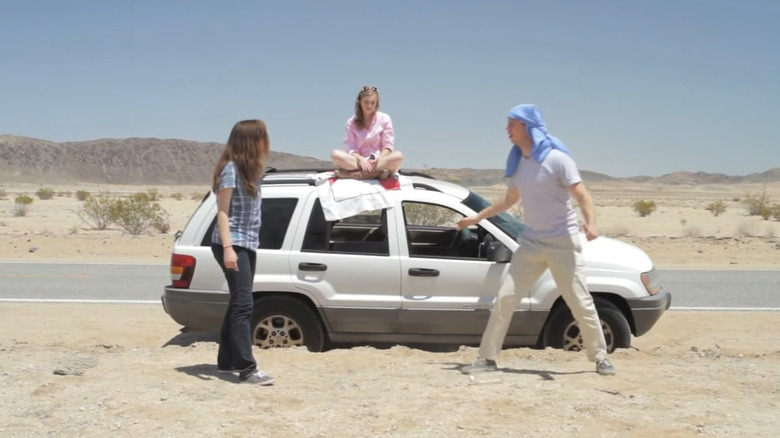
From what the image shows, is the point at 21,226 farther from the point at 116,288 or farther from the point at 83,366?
the point at 83,366

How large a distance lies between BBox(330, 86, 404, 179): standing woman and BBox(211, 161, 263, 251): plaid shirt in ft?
6.13

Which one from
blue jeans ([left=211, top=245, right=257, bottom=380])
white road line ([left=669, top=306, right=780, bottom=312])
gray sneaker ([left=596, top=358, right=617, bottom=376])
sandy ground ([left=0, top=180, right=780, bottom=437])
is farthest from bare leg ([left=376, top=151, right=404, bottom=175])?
white road line ([left=669, top=306, right=780, bottom=312])

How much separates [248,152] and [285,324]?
209cm

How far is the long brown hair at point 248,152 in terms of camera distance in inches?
230

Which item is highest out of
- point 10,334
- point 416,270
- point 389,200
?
point 389,200

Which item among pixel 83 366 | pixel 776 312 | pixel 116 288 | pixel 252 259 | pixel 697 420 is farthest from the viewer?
pixel 116 288

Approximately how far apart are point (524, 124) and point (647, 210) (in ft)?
139

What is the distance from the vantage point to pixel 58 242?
20.0m

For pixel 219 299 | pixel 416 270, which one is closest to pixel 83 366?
pixel 219 299

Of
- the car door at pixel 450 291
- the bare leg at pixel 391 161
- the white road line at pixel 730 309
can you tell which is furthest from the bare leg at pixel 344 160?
the white road line at pixel 730 309

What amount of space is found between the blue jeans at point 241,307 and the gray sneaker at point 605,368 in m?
2.49

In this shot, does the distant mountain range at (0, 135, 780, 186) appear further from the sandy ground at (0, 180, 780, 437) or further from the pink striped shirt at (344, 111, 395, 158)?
the sandy ground at (0, 180, 780, 437)

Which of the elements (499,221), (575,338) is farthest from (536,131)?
(575,338)

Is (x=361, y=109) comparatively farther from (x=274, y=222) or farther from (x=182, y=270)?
(x=182, y=270)
